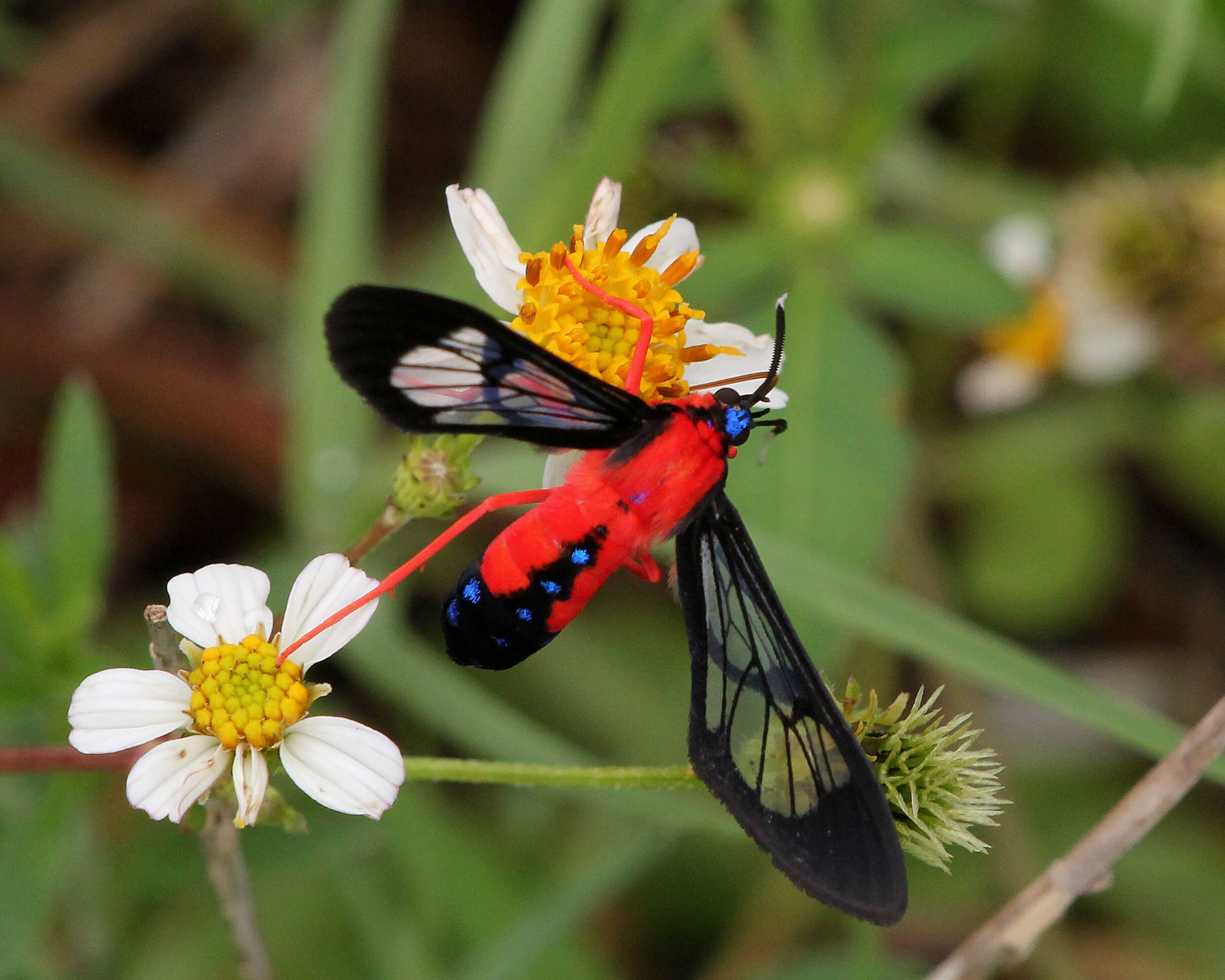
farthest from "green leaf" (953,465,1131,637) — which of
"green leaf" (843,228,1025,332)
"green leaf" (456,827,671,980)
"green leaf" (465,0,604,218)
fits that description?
"green leaf" (465,0,604,218)

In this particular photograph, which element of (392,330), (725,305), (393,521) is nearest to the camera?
(392,330)

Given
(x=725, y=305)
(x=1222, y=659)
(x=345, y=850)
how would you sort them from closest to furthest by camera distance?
(x=345, y=850) < (x=725, y=305) < (x=1222, y=659)

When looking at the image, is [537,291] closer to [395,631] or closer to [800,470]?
[800,470]

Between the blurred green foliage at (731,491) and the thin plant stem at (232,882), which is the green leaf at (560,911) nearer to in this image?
the blurred green foliage at (731,491)

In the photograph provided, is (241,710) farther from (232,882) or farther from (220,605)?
(232,882)

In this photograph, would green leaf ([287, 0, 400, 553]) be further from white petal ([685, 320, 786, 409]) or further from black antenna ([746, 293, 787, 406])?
black antenna ([746, 293, 787, 406])

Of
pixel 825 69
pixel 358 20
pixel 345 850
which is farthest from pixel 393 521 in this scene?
pixel 825 69
